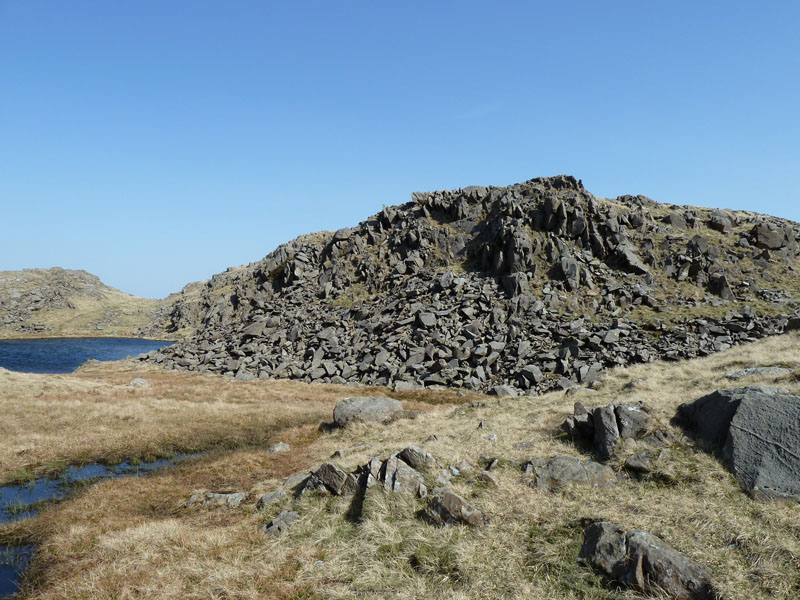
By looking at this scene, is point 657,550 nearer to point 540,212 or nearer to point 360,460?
point 360,460

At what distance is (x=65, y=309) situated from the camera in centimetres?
14488

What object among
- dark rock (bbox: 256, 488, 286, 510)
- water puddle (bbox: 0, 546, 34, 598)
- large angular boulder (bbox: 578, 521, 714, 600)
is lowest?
water puddle (bbox: 0, 546, 34, 598)

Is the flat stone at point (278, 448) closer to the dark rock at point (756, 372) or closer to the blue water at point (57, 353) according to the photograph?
the dark rock at point (756, 372)

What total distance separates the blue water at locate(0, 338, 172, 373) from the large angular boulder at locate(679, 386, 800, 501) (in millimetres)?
80143

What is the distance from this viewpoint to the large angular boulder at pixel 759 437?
10.9 m

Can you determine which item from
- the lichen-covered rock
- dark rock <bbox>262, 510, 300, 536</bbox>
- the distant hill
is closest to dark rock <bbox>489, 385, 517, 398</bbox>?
the lichen-covered rock

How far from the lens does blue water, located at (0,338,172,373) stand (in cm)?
6556

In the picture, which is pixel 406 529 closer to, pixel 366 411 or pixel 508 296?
pixel 366 411

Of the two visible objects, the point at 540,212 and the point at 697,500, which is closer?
the point at 697,500

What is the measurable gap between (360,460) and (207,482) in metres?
7.64

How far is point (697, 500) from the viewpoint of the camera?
1091 cm

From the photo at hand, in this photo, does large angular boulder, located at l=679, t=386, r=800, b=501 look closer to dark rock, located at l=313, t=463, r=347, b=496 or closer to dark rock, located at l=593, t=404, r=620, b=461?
dark rock, located at l=593, t=404, r=620, b=461

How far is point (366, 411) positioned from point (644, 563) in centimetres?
1934

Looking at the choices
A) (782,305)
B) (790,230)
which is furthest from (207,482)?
(790,230)
